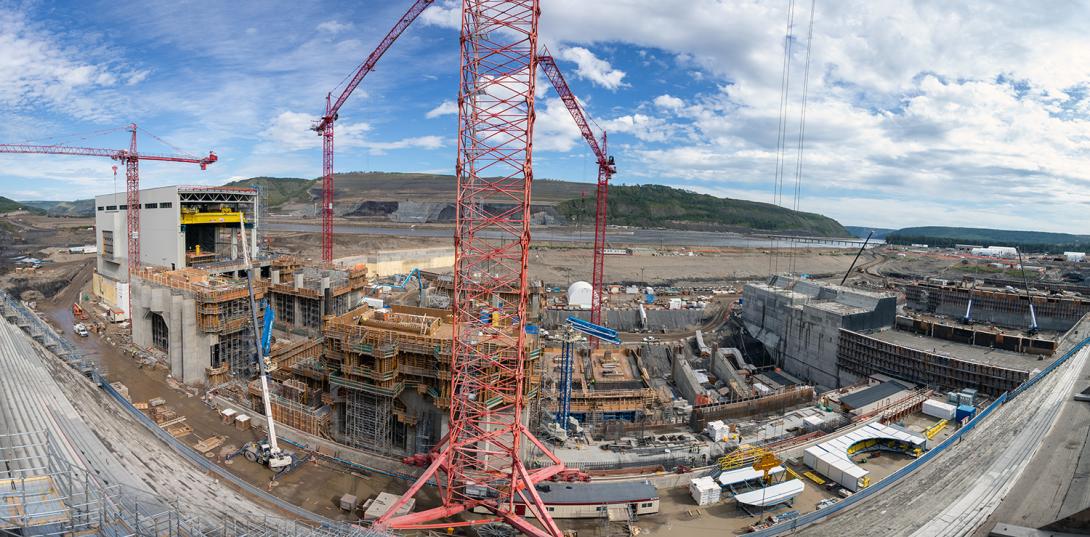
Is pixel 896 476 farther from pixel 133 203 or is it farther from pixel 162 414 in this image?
pixel 133 203

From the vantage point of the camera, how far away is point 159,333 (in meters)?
38.6

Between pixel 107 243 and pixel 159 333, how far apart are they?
84.3ft

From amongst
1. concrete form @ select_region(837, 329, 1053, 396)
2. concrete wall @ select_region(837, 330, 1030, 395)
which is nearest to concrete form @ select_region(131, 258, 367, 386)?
concrete wall @ select_region(837, 330, 1030, 395)

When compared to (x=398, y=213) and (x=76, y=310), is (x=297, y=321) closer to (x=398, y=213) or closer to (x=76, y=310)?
(x=76, y=310)

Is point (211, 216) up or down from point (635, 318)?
up

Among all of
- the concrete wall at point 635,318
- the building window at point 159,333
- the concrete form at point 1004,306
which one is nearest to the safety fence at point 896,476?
the concrete form at point 1004,306

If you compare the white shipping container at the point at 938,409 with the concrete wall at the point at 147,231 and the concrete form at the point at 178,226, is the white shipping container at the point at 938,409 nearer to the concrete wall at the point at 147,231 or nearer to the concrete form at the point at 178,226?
the concrete form at the point at 178,226

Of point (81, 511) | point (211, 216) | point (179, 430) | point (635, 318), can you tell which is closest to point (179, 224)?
point (211, 216)

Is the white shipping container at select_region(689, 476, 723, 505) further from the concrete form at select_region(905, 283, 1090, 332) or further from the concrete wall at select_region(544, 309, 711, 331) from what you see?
the concrete form at select_region(905, 283, 1090, 332)

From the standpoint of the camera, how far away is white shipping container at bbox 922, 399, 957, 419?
30812 mm

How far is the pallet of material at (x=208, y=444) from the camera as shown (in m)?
24.1

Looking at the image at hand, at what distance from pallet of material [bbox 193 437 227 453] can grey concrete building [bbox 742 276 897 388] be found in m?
45.3

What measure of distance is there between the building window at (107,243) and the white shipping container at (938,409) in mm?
73425

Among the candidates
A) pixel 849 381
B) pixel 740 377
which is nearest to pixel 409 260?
pixel 740 377
